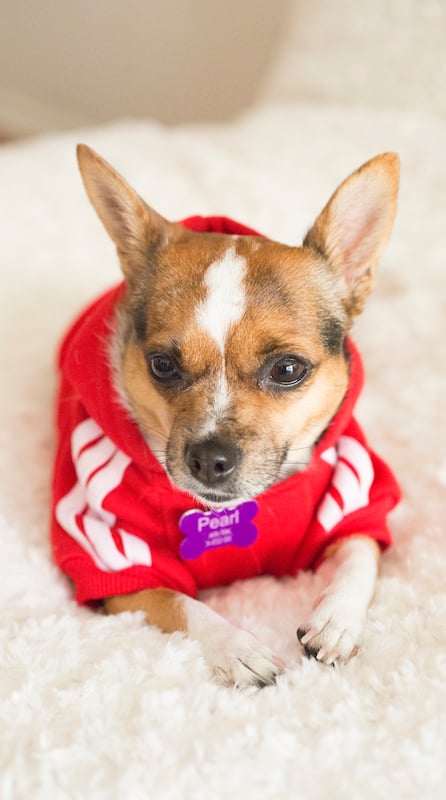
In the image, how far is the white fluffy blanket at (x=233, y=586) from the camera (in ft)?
4.21

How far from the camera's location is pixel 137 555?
184 cm

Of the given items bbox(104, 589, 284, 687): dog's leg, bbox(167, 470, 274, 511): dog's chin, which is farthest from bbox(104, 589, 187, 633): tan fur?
bbox(167, 470, 274, 511): dog's chin

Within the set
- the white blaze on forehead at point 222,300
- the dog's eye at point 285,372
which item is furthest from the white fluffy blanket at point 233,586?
the white blaze on forehead at point 222,300

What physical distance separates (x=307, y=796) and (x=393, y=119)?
2553 mm

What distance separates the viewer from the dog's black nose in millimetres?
1604

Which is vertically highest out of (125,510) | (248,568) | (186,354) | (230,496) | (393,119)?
(393,119)

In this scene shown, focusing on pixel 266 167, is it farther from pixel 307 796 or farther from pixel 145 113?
pixel 307 796

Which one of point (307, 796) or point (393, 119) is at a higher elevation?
point (393, 119)

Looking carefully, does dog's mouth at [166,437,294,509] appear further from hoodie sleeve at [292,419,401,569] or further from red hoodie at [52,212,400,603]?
hoodie sleeve at [292,419,401,569]

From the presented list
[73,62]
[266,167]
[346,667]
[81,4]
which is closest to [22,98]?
[73,62]

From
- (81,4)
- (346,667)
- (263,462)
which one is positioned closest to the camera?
(346,667)

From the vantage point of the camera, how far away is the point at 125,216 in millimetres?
1953

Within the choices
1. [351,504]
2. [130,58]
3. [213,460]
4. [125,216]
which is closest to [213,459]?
[213,460]

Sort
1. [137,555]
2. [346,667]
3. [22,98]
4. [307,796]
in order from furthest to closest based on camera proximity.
→ [22,98] → [137,555] → [346,667] → [307,796]
